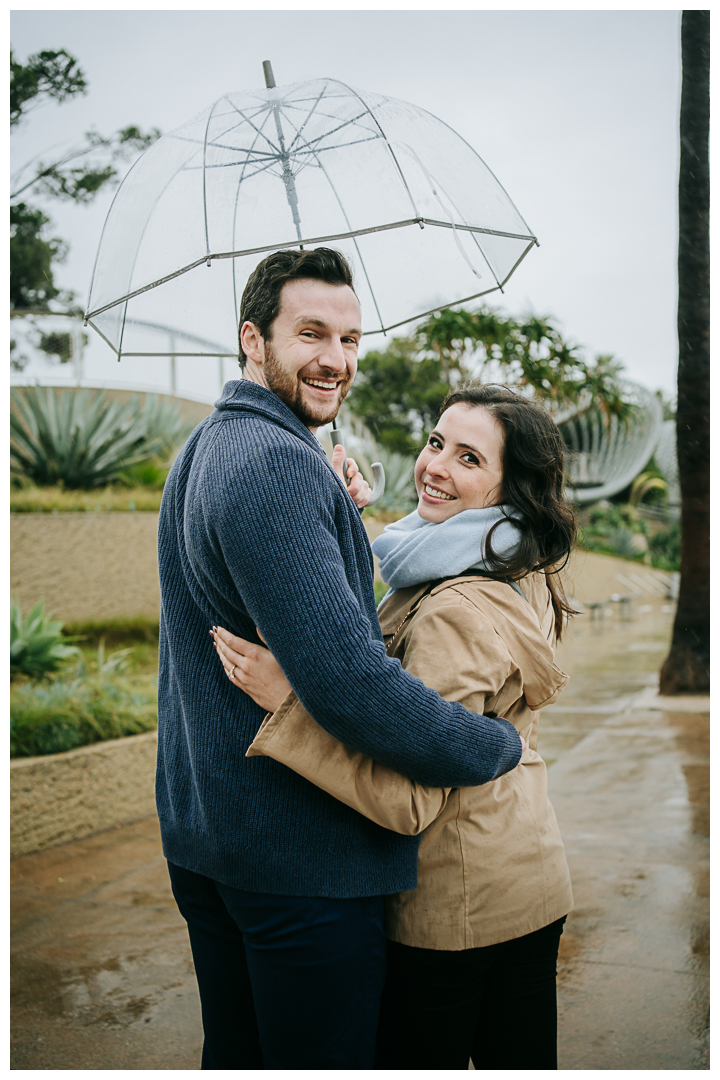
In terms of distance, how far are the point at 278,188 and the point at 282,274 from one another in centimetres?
63

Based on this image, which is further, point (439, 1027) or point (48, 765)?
point (48, 765)

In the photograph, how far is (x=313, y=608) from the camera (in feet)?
4.42

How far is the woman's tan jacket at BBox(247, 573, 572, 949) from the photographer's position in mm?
1500

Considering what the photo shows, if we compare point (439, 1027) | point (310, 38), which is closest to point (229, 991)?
point (439, 1027)

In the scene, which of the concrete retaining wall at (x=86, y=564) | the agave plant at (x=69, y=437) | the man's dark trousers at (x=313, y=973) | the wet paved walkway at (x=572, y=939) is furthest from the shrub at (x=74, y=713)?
the agave plant at (x=69, y=437)

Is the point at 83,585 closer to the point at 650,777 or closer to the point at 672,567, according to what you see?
the point at 650,777

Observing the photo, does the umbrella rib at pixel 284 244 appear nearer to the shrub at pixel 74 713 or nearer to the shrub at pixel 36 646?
the shrub at pixel 74 713

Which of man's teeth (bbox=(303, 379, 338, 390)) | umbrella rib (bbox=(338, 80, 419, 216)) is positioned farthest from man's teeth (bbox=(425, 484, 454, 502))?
umbrella rib (bbox=(338, 80, 419, 216))

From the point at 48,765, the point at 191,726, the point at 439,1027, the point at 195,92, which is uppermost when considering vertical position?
the point at 195,92

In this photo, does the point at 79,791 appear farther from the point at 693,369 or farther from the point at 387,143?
the point at 693,369

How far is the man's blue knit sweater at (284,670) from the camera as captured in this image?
1.36 metres

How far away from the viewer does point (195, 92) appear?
12.6 ft

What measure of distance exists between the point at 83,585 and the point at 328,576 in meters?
7.20

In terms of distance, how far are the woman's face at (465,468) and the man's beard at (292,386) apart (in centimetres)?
33
